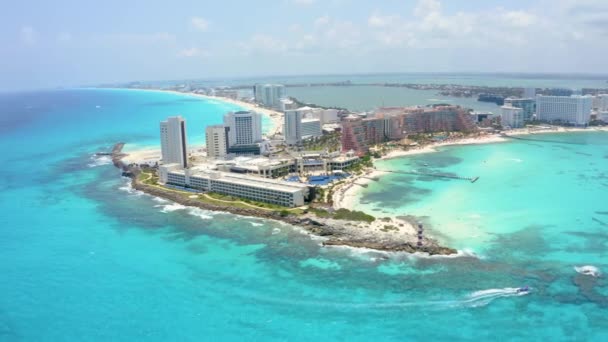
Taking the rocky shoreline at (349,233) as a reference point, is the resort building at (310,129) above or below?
above

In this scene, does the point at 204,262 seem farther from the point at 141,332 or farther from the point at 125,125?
the point at 125,125

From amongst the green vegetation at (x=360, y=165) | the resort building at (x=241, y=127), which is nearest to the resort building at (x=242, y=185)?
the green vegetation at (x=360, y=165)

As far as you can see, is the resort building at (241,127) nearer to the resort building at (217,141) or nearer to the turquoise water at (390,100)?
the resort building at (217,141)

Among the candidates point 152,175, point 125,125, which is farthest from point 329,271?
point 125,125

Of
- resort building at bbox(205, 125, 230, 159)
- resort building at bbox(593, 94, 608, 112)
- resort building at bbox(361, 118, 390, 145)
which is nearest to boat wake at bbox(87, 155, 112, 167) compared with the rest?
resort building at bbox(205, 125, 230, 159)

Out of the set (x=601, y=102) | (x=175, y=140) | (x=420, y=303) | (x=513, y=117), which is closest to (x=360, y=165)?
(x=175, y=140)

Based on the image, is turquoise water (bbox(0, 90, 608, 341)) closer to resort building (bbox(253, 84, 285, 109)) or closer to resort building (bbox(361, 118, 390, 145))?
resort building (bbox(361, 118, 390, 145))
